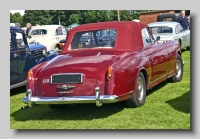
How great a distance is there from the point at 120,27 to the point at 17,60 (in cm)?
286

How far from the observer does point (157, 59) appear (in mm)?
6871

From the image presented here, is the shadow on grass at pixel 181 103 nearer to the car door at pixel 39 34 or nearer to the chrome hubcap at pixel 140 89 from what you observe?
the chrome hubcap at pixel 140 89

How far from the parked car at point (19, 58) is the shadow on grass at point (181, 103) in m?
3.51

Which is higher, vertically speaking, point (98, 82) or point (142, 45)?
point (142, 45)

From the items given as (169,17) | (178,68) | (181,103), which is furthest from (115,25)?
(169,17)

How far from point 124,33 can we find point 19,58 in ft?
9.83

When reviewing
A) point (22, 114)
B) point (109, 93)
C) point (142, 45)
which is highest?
point (142, 45)

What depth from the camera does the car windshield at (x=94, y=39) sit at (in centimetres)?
642

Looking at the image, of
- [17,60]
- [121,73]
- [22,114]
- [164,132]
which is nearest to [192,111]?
[164,132]

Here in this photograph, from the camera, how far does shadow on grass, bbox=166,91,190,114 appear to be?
5.90m

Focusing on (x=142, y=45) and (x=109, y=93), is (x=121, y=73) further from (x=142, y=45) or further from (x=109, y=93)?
(x=142, y=45)

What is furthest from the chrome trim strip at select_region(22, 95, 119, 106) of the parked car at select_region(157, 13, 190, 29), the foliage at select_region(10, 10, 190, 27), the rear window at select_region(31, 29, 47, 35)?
the parked car at select_region(157, 13, 190, 29)

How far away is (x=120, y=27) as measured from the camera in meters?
6.49

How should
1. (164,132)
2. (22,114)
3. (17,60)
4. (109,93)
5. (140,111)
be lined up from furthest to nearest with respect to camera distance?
(17,60) → (22,114) → (140,111) → (109,93) → (164,132)
